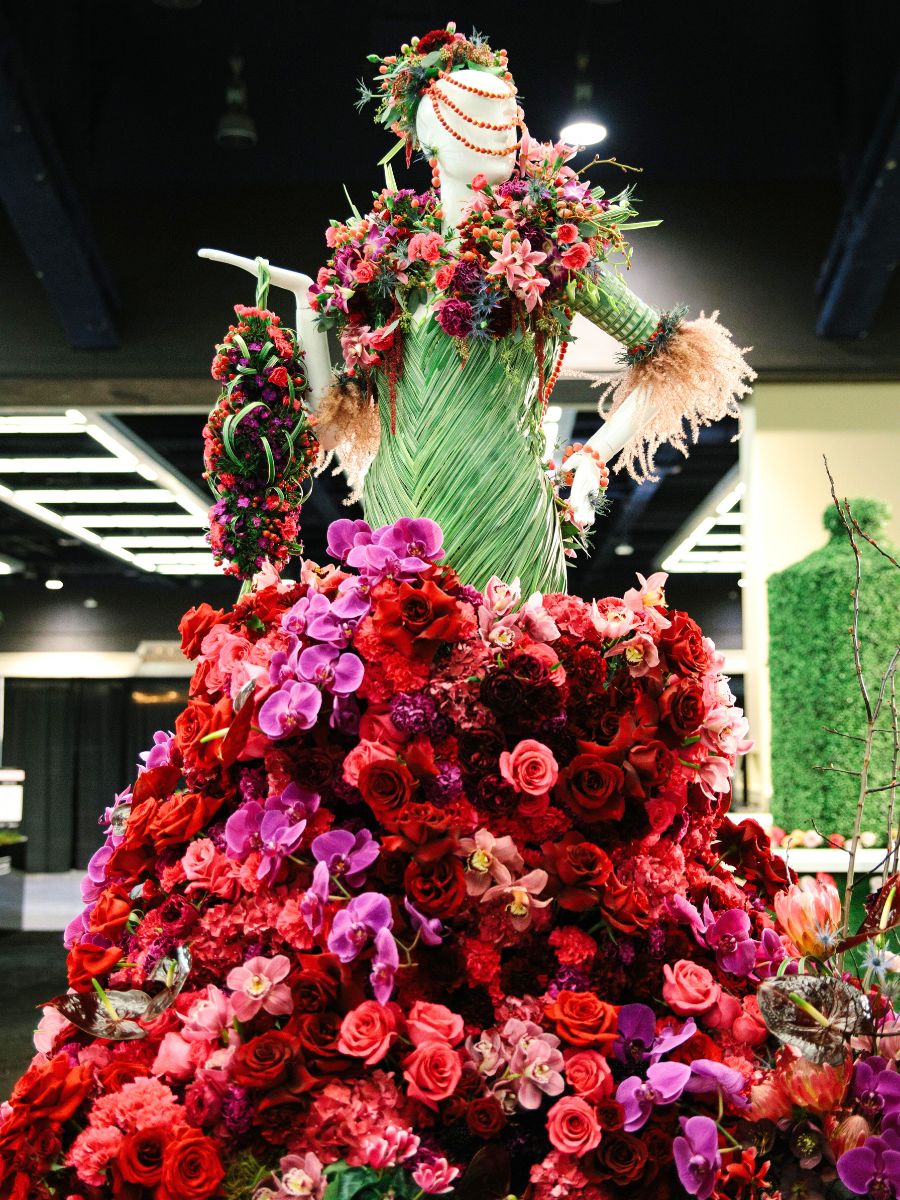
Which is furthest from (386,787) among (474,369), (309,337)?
(309,337)

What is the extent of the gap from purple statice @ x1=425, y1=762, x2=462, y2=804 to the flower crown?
1096mm

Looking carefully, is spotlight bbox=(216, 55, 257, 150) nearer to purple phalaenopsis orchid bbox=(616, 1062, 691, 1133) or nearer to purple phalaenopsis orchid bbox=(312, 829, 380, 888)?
purple phalaenopsis orchid bbox=(312, 829, 380, 888)

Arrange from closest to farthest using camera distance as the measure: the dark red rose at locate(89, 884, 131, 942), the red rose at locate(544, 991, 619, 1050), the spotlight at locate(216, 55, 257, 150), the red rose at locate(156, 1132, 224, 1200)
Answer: the red rose at locate(156, 1132, 224, 1200)
the red rose at locate(544, 991, 619, 1050)
the dark red rose at locate(89, 884, 131, 942)
the spotlight at locate(216, 55, 257, 150)

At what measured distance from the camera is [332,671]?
1.26 metres

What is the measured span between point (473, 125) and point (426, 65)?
16cm

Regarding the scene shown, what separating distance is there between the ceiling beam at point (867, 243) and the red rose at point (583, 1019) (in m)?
4.13

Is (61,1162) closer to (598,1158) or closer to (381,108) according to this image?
(598,1158)

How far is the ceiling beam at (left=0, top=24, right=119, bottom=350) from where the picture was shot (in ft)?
13.8

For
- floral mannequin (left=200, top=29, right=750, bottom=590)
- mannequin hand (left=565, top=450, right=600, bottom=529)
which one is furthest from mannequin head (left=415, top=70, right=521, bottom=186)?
mannequin hand (left=565, top=450, right=600, bottom=529)

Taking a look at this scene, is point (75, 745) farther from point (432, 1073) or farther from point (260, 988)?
point (432, 1073)

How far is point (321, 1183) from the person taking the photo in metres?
1.04

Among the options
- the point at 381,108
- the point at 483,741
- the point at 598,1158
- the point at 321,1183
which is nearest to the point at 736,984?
the point at 598,1158

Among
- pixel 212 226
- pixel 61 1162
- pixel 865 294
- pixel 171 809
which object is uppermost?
pixel 212 226

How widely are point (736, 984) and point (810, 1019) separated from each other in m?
0.19
